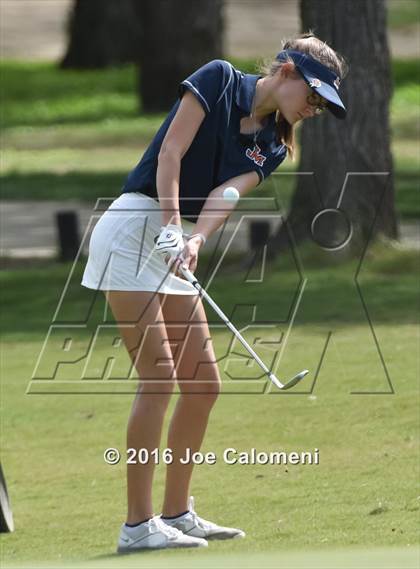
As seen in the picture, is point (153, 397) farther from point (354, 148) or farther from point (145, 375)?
point (354, 148)

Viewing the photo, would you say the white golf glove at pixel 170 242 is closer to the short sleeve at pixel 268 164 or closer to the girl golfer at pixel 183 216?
the girl golfer at pixel 183 216

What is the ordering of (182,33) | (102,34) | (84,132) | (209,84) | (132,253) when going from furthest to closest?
(102,34)
(182,33)
(84,132)
(132,253)
(209,84)

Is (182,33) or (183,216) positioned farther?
(182,33)

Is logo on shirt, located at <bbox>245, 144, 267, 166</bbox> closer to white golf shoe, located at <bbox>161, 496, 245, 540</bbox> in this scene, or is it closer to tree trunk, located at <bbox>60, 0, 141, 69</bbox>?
white golf shoe, located at <bbox>161, 496, 245, 540</bbox>

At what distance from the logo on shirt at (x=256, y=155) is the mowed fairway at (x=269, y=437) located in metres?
1.49

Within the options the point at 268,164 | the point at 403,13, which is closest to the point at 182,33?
the point at 403,13

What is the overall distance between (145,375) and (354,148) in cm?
836

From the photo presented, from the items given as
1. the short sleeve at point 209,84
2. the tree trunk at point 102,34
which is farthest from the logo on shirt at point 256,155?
the tree trunk at point 102,34

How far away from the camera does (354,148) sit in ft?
46.7

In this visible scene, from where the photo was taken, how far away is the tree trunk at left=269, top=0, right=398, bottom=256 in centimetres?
1405

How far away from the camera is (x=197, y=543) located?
245 inches

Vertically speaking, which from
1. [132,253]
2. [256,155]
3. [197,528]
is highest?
[256,155]

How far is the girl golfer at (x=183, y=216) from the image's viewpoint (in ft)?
19.7

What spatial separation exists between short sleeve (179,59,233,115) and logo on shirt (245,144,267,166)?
27cm
